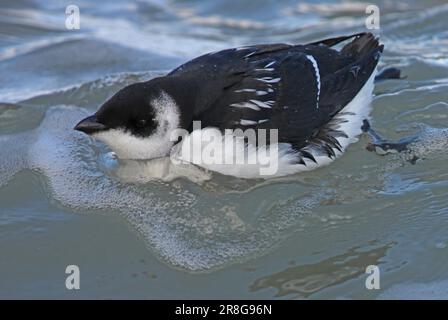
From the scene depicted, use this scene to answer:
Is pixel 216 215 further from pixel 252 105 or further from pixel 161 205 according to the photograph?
pixel 252 105

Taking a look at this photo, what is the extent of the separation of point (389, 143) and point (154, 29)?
3.67m

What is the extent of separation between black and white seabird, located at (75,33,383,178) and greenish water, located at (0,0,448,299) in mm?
206

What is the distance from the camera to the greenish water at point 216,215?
4.28 metres

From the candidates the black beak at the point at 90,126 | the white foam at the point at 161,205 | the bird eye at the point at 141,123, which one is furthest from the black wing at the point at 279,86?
the black beak at the point at 90,126

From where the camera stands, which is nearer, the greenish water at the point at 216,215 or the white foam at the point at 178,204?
the greenish water at the point at 216,215

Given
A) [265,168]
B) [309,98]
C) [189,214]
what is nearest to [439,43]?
[309,98]

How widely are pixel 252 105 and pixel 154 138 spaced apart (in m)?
0.63

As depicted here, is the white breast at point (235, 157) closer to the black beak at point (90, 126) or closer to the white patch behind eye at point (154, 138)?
the white patch behind eye at point (154, 138)

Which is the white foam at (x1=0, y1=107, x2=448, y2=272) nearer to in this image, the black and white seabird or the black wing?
the black and white seabird

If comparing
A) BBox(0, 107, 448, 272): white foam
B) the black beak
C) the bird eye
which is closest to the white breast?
BBox(0, 107, 448, 272): white foam

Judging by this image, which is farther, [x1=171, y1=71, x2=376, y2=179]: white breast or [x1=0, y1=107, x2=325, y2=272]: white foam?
[x1=171, y1=71, x2=376, y2=179]: white breast

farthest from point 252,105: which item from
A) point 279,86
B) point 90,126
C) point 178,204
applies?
point 90,126

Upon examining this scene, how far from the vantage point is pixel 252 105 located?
4.98 metres

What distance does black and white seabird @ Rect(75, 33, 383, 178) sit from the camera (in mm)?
4895
